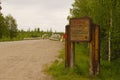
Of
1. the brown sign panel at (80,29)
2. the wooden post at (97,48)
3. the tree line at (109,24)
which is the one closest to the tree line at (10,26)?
the tree line at (109,24)

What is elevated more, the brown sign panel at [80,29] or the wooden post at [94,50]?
the brown sign panel at [80,29]

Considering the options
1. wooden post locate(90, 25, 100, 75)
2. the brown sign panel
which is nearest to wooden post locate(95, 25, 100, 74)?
wooden post locate(90, 25, 100, 75)

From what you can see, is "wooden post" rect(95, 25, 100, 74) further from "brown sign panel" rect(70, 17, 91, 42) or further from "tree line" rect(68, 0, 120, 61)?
"tree line" rect(68, 0, 120, 61)

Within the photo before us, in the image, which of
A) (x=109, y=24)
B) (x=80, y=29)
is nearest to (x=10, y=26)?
(x=109, y=24)

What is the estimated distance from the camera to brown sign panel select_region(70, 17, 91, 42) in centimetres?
1588

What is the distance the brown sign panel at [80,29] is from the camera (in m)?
15.9

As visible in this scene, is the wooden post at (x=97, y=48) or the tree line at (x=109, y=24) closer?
the wooden post at (x=97, y=48)

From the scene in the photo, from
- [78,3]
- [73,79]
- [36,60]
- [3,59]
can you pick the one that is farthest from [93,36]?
[78,3]

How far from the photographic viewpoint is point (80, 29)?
16078mm

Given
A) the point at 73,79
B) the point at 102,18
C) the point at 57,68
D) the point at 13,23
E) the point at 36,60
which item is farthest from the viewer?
the point at 13,23

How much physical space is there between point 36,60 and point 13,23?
2967 inches

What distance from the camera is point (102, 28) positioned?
2339 centimetres

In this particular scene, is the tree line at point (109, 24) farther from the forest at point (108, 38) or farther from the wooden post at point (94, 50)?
the wooden post at point (94, 50)

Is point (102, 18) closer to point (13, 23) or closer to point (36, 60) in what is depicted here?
point (36, 60)
